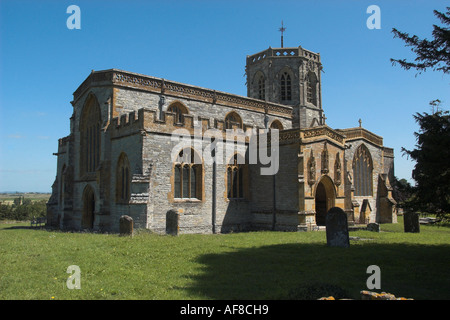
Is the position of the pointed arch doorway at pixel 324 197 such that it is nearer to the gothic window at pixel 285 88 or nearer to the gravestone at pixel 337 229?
the gravestone at pixel 337 229

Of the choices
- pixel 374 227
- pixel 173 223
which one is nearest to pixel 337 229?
pixel 374 227

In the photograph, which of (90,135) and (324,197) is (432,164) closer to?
(324,197)

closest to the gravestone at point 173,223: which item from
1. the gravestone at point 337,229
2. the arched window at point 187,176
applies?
the arched window at point 187,176

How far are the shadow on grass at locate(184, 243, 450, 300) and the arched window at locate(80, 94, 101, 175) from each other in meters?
13.9

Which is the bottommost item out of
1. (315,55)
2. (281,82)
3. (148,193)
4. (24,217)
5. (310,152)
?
(24,217)

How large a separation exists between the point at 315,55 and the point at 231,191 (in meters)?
19.5

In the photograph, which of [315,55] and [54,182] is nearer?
[54,182]

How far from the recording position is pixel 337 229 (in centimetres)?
1300

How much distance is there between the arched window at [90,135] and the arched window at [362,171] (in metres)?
18.7

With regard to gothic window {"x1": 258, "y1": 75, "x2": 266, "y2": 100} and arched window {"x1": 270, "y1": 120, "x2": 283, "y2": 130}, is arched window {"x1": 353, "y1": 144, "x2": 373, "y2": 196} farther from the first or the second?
gothic window {"x1": 258, "y1": 75, "x2": 266, "y2": 100}
